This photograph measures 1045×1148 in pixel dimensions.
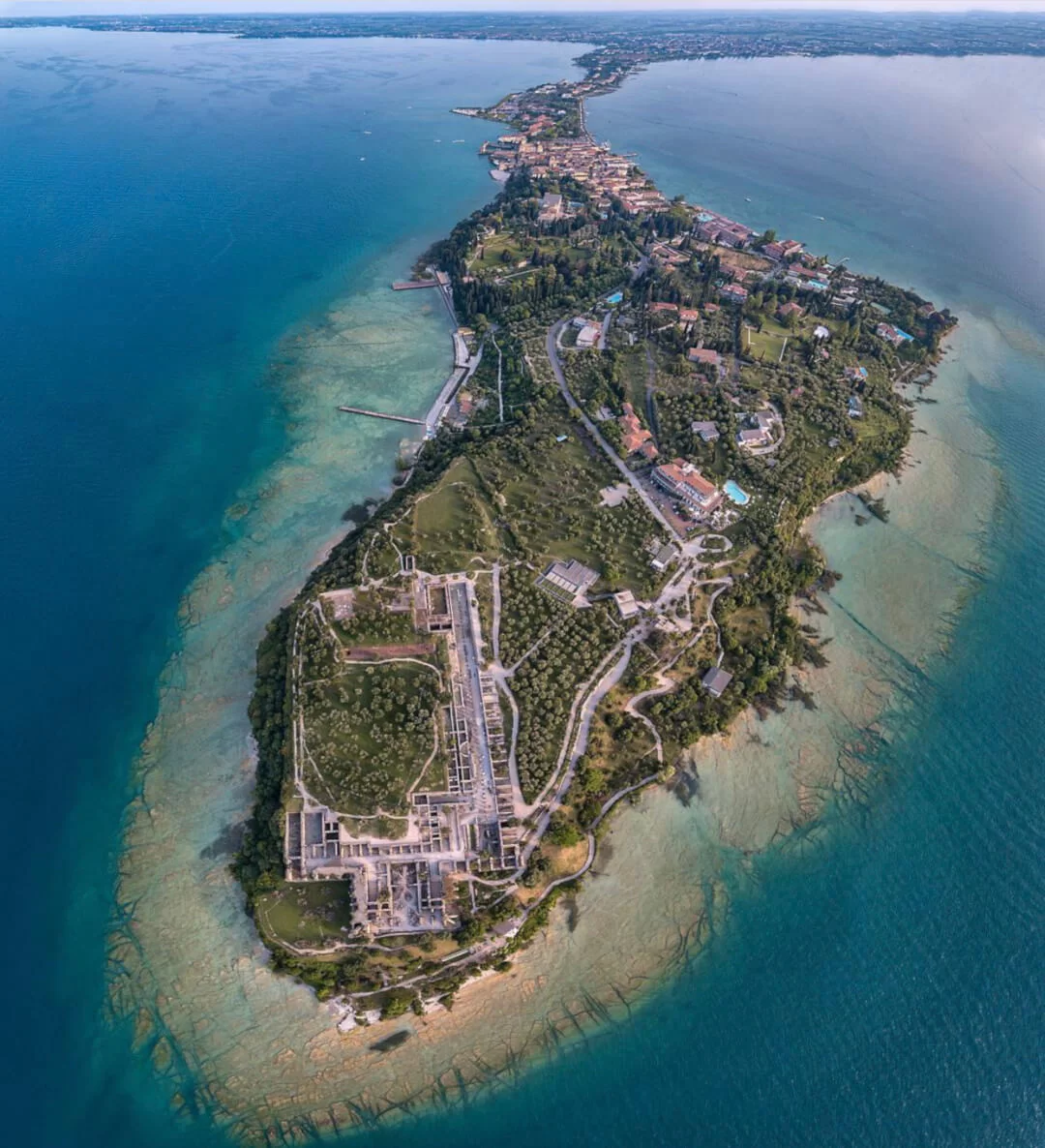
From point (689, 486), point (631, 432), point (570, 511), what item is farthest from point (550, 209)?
point (570, 511)

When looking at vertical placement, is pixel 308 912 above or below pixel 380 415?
above

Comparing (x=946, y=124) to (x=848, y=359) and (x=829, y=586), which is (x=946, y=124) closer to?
(x=848, y=359)

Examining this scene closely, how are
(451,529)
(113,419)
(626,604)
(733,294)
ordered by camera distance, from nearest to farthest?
1. (626,604)
2. (451,529)
3. (113,419)
4. (733,294)

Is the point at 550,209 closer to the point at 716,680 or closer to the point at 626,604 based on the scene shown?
the point at 626,604

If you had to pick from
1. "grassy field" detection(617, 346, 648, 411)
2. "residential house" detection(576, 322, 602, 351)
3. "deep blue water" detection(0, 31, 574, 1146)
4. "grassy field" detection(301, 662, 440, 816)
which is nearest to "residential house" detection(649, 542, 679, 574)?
"grassy field" detection(617, 346, 648, 411)

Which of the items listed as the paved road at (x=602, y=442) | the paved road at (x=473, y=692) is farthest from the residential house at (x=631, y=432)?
the paved road at (x=473, y=692)

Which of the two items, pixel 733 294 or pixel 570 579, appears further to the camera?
pixel 733 294

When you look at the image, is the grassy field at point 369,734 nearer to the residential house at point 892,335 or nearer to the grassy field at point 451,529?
the grassy field at point 451,529
